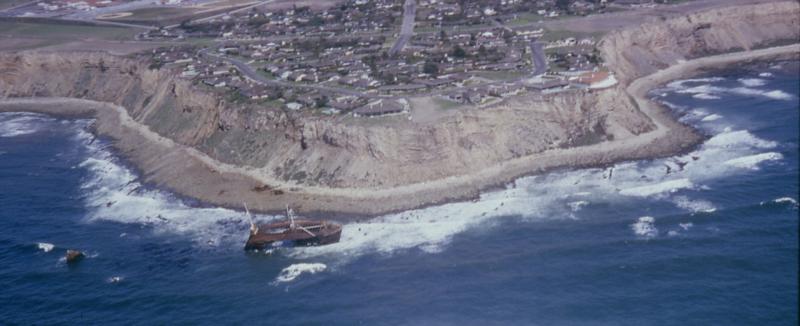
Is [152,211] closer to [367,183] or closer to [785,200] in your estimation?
[367,183]

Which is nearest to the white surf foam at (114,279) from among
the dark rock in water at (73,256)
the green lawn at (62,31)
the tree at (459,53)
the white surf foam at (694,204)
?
the dark rock in water at (73,256)

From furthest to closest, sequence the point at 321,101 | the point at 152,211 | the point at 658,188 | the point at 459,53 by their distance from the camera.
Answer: the point at 459,53 < the point at 321,101 < the point at 152,211 < the point at 658,188

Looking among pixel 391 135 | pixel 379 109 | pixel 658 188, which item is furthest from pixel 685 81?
pixel 391 135

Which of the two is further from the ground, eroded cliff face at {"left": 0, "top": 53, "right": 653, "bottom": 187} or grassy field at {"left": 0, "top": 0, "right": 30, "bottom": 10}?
grassy field at {"left": 0, "top": 0, "right": 30, "bottom": 10}

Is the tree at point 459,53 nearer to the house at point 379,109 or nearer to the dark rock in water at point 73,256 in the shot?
the house at point 379,109

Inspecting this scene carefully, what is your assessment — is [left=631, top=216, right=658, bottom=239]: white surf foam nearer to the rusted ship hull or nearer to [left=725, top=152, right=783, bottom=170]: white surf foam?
[left=725, top=152, right=783, bottom=170]: white surf foam

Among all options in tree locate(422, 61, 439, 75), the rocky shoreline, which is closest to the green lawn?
the rocky shoreline
